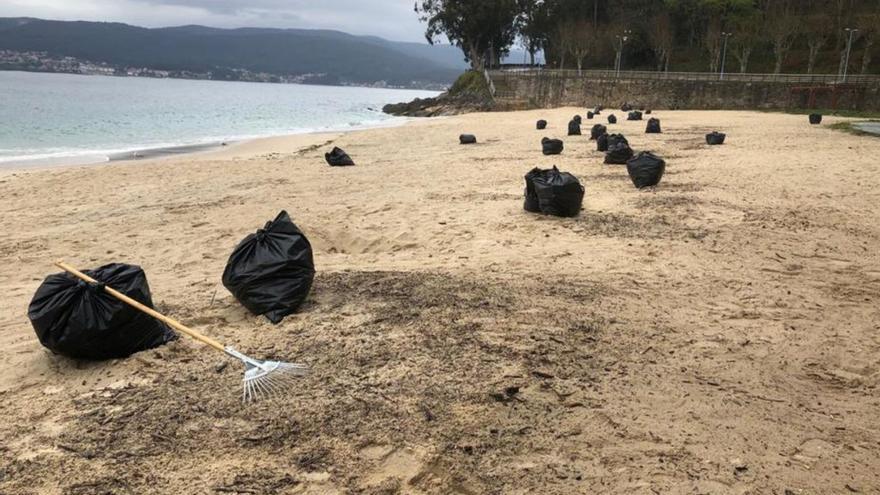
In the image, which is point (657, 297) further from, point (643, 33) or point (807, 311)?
point (643, 33)

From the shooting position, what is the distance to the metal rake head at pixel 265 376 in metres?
3.30

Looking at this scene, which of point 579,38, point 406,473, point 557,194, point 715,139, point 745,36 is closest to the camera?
point 406,473

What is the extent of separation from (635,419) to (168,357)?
2906mm

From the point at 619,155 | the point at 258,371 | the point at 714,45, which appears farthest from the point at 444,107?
the point at 258,371

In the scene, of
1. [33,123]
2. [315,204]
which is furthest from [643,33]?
[315,204]

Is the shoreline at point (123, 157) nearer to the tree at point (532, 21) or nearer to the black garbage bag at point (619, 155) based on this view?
the black garbage bag at point (619, 155)

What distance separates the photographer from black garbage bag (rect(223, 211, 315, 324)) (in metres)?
4.42

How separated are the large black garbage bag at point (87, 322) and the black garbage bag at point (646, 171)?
751 centimetres

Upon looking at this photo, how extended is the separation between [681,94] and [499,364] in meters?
44.4

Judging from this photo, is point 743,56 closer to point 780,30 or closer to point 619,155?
point 780,30

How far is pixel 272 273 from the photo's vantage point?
14.6ft

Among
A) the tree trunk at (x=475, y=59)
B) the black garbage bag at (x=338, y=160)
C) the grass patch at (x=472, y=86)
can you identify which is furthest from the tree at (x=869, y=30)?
the black garbage bag at (x=338, y=160)

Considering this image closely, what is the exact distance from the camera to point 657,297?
468 centimetres

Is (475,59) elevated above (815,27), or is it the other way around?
(815,27)
